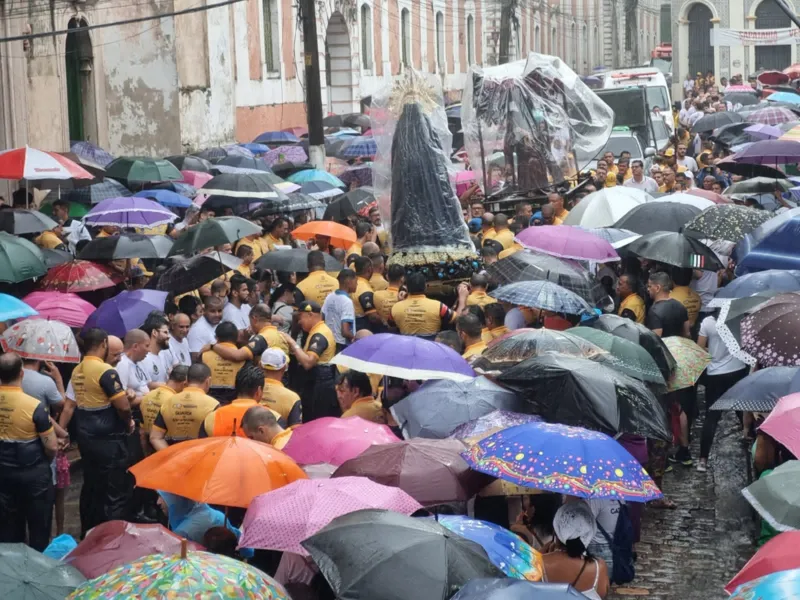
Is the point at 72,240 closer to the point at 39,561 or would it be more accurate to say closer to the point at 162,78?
the point at 39,561

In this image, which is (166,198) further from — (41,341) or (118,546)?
(118,546)

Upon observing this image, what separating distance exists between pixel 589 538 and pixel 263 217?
10.2 metres

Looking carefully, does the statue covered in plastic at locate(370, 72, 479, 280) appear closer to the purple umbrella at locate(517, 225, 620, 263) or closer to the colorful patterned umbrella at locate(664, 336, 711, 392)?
the purple umbrella at locate(517, 225, 620, 263)

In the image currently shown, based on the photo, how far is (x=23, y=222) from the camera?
13.4 m

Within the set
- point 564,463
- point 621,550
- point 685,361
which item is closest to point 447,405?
point 621,550

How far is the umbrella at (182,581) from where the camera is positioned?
4.88 meters

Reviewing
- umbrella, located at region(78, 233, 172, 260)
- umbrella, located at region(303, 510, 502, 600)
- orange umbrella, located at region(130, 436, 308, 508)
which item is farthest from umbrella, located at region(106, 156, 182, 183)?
umbrella, located at region(303, 510, 502, 600)

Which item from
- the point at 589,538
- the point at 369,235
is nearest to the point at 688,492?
the point at 589,538

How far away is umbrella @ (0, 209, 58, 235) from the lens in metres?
13.3

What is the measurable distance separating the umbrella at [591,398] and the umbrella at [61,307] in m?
4.19

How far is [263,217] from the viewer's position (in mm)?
16125

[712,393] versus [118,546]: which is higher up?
[118,546]

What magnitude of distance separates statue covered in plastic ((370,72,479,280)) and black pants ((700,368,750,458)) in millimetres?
3421

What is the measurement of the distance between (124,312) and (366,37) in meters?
33.0
